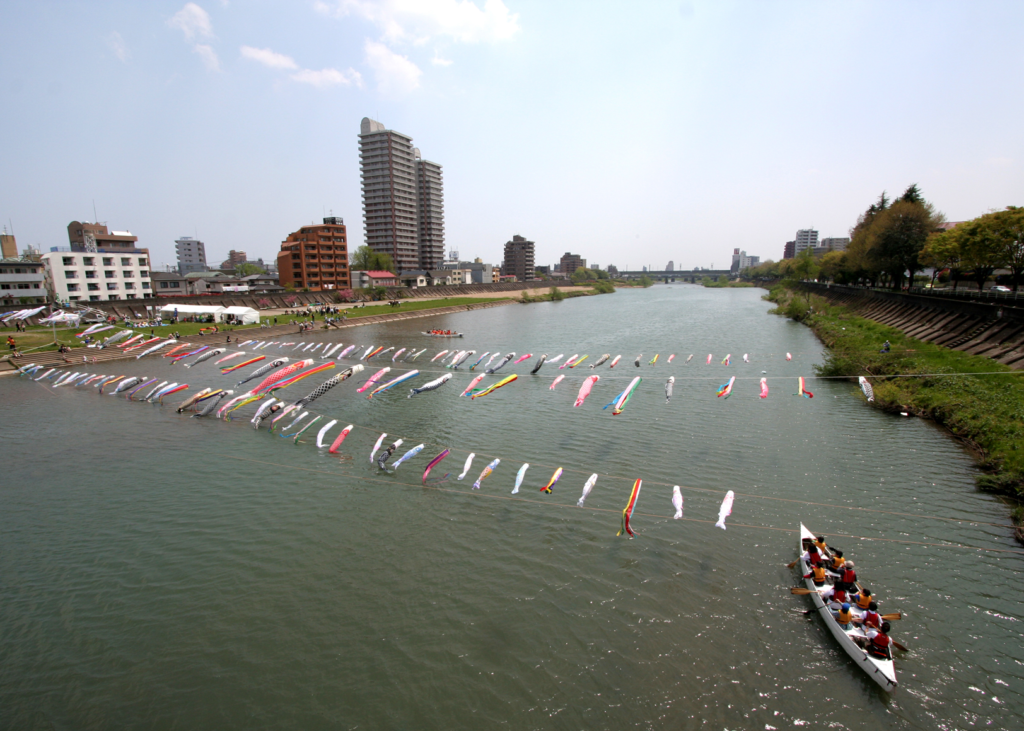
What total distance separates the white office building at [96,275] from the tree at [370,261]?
187 feet

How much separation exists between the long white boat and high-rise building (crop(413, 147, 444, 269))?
15862cm

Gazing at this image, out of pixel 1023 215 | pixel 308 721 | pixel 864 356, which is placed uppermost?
pixel 1023 215

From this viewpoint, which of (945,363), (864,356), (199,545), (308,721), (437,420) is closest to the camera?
(308,721)

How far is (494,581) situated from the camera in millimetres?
13883

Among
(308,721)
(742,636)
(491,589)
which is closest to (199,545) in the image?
(308,721)

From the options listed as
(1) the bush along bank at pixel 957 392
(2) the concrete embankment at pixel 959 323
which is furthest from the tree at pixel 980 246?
(1) the bush along bank at pixel 957 392

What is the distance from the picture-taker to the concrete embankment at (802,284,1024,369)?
95.2 feet

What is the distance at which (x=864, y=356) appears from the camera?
34594mm

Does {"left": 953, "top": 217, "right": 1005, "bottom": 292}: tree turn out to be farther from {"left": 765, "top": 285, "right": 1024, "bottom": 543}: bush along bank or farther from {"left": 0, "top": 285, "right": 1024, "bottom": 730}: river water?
{"left": 0, "top": 285, "right": 1024, "bottom": 730}: river water

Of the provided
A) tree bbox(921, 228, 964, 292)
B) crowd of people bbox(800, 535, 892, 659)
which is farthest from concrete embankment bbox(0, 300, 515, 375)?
tree bbox(921, 228, 964, 292)

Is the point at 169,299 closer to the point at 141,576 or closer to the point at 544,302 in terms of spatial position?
the point at 141,576

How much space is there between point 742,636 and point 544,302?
373 ft

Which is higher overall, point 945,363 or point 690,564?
point 945,363

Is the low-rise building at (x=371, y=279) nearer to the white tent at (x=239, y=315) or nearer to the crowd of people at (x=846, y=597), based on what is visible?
the white tent at (x=239, y=315)
